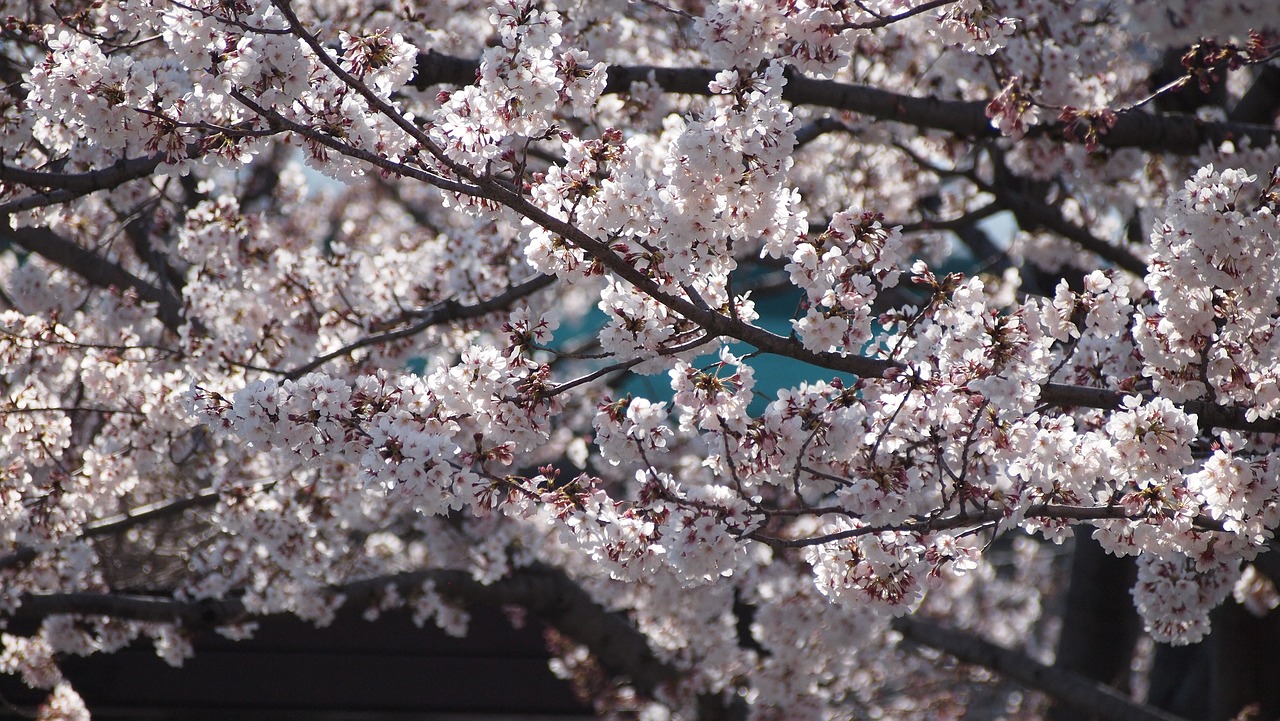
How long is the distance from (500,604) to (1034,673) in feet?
9.55

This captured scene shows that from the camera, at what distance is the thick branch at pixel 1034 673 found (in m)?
5.21

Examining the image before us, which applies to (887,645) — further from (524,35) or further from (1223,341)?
(524,35)

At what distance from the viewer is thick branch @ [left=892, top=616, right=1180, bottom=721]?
5207mm

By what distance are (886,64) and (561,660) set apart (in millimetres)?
4326

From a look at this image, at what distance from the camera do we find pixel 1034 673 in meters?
5.46

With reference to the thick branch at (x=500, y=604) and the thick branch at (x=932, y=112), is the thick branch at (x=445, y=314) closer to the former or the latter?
the thick branch at (x=932, y=112)

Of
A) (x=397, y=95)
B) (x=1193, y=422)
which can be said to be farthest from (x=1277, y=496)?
(x=397, y=95)

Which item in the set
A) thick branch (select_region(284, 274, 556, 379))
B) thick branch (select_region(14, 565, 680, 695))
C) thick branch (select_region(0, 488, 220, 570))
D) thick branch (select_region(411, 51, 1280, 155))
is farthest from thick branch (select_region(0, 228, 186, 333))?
thick branch (select_region(411, 51, 1280, 155))

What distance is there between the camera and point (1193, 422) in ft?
8.17

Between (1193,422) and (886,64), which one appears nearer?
(1193,422)

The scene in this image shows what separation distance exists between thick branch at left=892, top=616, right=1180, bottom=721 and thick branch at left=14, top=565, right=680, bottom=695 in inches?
58.2

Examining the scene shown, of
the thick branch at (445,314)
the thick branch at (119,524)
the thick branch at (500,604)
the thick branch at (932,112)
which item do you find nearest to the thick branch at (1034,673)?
the thick branch at (500,604)

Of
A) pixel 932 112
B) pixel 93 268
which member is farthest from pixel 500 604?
pixel 932 112

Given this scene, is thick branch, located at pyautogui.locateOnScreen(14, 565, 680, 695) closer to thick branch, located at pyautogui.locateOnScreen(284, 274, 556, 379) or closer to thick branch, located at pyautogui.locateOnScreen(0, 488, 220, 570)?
thick branch, located at pyautogui.locateOnScreen(0, 488, 220, 570)
